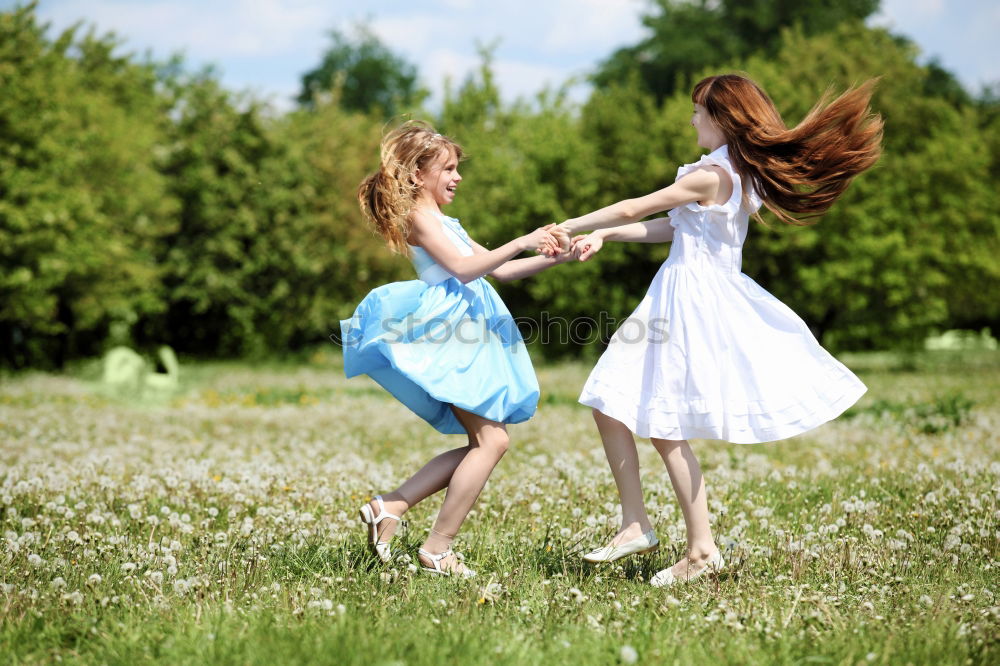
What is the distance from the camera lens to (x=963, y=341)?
4306cm

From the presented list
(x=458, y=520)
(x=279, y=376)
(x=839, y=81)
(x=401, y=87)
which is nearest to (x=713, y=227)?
(x=458, y=520)

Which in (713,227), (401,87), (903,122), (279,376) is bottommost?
(279,376)

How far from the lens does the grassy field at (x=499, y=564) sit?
3279 millimetres

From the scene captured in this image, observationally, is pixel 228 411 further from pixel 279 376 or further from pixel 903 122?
pixel 903 122

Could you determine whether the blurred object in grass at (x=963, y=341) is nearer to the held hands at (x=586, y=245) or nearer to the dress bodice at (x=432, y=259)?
the held hands at (x=586, y=245)

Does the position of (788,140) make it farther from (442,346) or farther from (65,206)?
(65,206)

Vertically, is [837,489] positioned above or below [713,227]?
below

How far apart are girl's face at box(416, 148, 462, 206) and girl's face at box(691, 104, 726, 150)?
124 centimetres

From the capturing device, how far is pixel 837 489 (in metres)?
6.34

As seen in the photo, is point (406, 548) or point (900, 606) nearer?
point (900, 606)

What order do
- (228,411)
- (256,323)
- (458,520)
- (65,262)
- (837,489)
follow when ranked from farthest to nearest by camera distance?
(256,323)
(65,262)
(228,411)
(837,489)
(458,520)

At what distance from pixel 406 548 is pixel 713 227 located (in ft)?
7.32

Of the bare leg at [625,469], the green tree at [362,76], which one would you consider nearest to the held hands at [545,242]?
the bare leg at [625,469]

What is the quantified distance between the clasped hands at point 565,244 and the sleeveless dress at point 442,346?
38 cm
